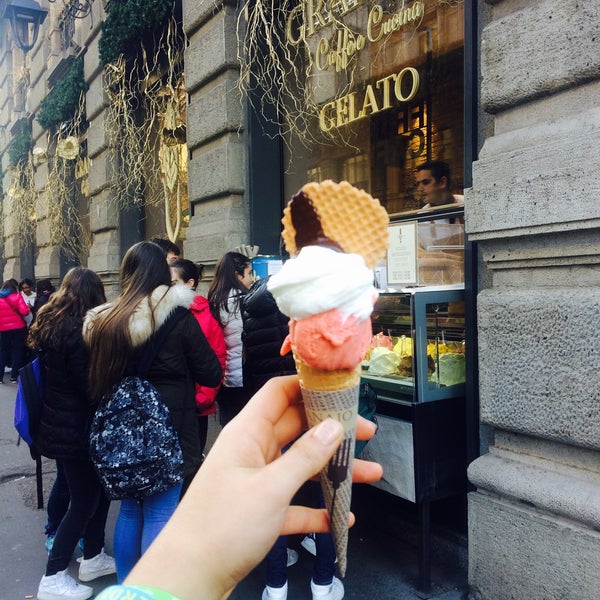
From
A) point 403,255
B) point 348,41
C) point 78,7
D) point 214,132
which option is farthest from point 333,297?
point 78,7

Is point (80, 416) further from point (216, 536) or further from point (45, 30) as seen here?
point (45, 30)

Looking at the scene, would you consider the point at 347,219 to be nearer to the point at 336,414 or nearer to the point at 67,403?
the point at 336,414

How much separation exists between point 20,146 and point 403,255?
1243 centimetres

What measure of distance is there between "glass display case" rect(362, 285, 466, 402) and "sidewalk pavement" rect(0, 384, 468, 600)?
1.01 meters

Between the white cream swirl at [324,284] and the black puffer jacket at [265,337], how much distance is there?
1.95m

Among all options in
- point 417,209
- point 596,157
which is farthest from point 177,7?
point 596,157

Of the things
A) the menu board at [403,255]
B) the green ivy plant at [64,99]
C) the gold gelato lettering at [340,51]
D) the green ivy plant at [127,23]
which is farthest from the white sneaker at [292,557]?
the green ivy plant at [64,99]

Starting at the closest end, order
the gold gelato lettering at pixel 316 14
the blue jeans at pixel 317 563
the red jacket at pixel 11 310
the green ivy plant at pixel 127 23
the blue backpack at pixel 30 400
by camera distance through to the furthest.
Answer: the blue jeans at pixel 317 563 → the blue backpack at pixel 30 400 → the gold gelato lettering at pixel 316 14 → the green ivy plant at pixel 127 23 → the red jacket at pixel 11 310

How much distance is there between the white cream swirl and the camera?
4.81 ft

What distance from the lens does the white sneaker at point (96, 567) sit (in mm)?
3697

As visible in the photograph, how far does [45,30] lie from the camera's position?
11.7m

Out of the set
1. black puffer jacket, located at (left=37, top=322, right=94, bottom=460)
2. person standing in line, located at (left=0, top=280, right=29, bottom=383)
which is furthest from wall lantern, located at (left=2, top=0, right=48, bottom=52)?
black puffer jacket, located at (left=37, top=322, right=94, bottom=460)

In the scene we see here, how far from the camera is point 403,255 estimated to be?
3848mm

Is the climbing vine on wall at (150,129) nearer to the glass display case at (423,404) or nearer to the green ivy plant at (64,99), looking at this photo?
the green ivy plant at (64,99)
